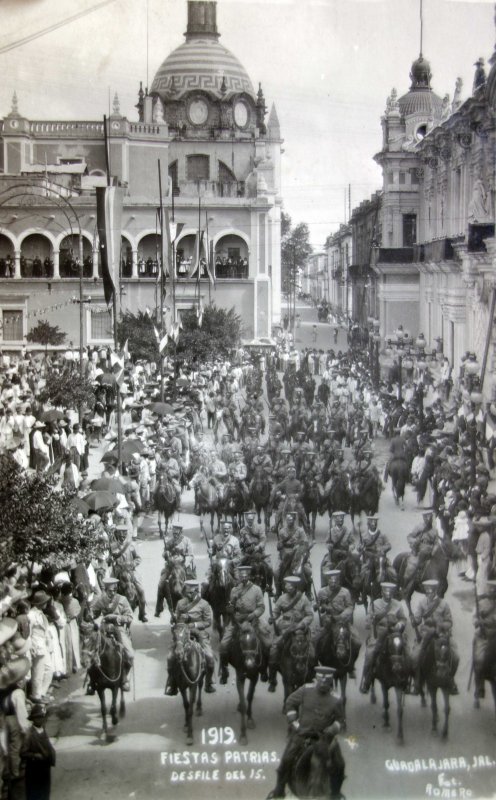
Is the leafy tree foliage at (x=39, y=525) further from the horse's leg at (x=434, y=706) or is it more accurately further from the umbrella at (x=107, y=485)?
the horse's leg at (x=434, y=706)

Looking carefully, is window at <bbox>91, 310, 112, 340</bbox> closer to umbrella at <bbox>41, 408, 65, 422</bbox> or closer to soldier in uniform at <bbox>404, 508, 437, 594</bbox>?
umbrella at <bbox>41, 408, 65, 422</bbox>

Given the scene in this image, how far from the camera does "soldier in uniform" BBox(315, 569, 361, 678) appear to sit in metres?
11.0

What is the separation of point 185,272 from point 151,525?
2832 centimetres

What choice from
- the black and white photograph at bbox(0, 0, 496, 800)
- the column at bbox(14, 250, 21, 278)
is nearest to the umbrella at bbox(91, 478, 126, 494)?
the black and white photograph at bbox(0, 0, 496, 800)

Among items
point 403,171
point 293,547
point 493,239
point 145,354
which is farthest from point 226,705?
point 145,354

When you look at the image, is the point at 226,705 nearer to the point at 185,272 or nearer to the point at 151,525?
the point at 151,525

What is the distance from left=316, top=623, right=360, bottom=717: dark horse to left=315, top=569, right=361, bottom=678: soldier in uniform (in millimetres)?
28

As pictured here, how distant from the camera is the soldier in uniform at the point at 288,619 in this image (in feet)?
35.8

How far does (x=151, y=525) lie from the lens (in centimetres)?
1723

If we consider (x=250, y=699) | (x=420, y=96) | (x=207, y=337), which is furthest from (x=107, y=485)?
(x=207, y=337)

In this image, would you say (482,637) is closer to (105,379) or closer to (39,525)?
(39,525)

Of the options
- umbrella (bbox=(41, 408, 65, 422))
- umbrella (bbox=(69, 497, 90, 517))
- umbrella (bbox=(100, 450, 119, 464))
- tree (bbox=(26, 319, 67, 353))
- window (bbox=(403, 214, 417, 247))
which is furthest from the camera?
tree (bbox=(26, 319, 67, 353))

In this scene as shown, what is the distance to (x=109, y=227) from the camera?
677 inches

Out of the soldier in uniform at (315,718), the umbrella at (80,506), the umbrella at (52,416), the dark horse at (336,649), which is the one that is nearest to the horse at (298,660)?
the dark horse at (336,649)
